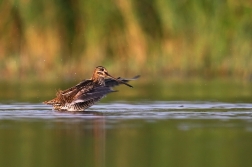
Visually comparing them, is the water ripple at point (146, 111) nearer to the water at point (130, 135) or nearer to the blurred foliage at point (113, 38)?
the water at point (130, 135)

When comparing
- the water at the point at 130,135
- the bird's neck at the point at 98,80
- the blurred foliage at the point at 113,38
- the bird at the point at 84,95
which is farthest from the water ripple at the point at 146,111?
the blurred foliage at the point at 113,38

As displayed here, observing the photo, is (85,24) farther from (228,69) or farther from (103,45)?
(228,69)

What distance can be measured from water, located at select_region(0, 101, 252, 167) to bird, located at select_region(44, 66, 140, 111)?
177mm

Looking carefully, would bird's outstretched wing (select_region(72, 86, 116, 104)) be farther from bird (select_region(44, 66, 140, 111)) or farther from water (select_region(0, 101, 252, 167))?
water (select_region(0, 101, 252, 167))

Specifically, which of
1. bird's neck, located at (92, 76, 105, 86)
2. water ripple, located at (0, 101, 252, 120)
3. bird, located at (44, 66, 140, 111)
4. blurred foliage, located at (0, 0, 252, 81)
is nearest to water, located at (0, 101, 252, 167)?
water ripple, located at (0, 101, 252, 120)

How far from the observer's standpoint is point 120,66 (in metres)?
18.5

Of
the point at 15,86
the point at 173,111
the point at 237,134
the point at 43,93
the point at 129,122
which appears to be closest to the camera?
the point at 237,134

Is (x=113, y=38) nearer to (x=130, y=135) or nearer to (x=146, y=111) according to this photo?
(x=146, y=111)

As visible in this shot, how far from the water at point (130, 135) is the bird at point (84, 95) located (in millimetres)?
177

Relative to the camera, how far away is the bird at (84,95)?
1202 cm

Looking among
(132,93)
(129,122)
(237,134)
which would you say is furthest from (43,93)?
(237,134)

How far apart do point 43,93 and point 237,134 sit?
642 cm

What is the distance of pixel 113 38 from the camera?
18.7 m

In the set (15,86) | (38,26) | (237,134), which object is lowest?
(237,134)
